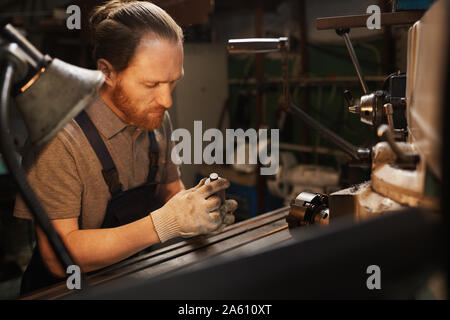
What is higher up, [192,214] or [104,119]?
[104,119]

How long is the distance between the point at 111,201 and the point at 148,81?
0.37m

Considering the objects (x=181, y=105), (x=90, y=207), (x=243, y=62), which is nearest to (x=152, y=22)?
(x=90, y=207)

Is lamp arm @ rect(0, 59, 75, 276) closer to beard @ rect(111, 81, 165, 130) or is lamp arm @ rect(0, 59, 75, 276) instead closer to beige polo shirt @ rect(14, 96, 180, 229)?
beige polo shirt @ rect(14, 96, 180, 229)

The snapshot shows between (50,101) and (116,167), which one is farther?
(116,167)

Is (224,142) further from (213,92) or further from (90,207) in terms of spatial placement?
(90,207)

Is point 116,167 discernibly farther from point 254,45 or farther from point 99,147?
point 254,45

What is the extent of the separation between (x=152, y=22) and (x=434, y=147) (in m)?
0.87

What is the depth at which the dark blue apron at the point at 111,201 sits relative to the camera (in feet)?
3.70

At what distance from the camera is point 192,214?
1044mm

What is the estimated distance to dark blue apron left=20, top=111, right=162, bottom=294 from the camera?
1.13 metres

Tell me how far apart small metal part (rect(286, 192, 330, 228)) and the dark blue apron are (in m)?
0.53

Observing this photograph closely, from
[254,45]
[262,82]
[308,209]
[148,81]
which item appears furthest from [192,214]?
[262,82]

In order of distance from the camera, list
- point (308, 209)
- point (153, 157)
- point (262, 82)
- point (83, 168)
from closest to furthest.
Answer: point (308, 209) → point (83, 168) → point (153, 157) → point (262, 82)

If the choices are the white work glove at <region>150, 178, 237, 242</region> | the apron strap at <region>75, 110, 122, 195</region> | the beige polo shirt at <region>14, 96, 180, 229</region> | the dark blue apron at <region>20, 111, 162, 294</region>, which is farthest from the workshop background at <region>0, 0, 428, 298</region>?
the white work glove at <region>150, 178, 237, 242</region>
